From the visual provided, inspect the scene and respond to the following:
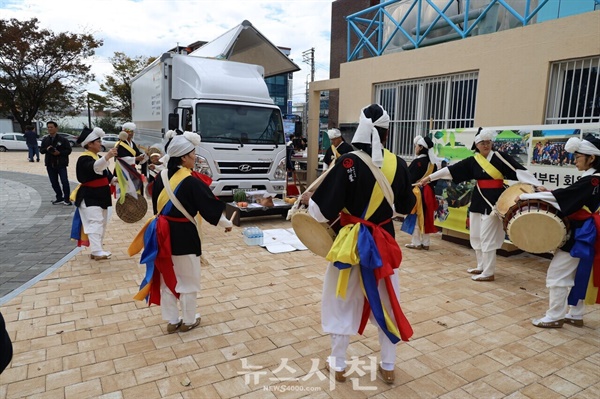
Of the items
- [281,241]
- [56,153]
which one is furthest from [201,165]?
[56,153]

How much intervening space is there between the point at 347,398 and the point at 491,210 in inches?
129

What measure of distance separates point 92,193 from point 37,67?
1074 inches

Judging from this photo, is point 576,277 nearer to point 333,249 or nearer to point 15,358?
point 333,249

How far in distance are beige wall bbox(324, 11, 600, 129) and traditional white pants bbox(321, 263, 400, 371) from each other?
5.05 metres

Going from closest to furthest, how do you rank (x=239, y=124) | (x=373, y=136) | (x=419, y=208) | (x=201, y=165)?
(x=373, y=136), (x=419, y=208), (x=201, y=165), (x=239, y=124)

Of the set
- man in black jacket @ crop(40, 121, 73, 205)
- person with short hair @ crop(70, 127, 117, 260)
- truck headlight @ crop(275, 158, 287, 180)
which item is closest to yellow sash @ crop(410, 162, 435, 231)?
truck headlight @ crop(275, 158, 287, 180)

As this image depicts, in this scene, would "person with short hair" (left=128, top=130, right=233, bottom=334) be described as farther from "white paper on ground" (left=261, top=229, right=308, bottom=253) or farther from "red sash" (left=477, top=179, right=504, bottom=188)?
"red sash" (left=477, top=179, right=504, bottom=188)

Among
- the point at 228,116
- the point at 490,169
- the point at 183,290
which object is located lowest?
the point at 183,290

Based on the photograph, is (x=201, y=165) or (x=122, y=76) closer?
(x=201, y=165)

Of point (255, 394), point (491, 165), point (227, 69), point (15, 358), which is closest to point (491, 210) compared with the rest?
point (491, 165)

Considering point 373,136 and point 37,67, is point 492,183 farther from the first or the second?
point 37,67

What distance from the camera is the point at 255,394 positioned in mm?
2885

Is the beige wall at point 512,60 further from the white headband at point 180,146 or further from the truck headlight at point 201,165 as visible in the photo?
the white headband at point 180,146

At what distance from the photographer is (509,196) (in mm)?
4656
